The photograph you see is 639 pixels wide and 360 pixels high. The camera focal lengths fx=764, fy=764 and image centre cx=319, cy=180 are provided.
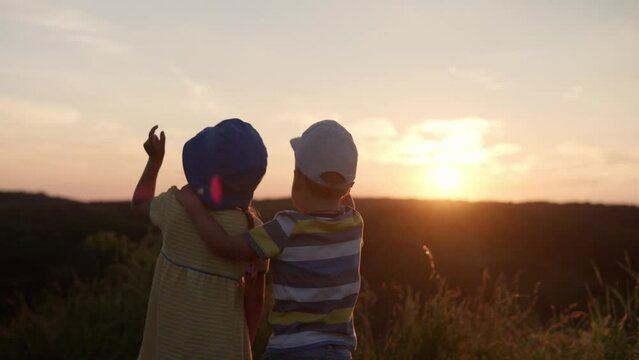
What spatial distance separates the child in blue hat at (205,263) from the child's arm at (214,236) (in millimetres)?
62

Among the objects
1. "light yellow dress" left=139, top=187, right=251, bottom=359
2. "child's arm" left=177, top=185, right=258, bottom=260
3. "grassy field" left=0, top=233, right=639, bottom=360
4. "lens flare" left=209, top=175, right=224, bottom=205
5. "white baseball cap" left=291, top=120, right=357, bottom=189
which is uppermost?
"white baseball cap" left=291, top=120, right=357, bottom=189

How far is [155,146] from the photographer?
121 inches

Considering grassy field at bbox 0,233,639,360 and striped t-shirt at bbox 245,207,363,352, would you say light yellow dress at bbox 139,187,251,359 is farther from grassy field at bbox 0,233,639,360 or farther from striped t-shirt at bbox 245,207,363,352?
grassy field at bbox 0,233,639,360

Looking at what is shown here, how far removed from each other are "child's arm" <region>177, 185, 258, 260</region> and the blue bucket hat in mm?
74

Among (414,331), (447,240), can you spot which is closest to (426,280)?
(447,240)

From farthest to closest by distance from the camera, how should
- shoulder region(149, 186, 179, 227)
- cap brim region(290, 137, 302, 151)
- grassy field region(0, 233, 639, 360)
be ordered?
grassy field region(0, 233, 639, 360), cap brim region(290, 137, 302, 151), shoulder region(149, 186, 179, 227)

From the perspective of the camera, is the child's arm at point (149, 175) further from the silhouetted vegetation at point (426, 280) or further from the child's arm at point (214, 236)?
the silhouetted vegetation at point (426, 280)

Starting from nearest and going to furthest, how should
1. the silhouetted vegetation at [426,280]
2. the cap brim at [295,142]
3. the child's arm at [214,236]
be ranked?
the child's arm at [214,236] < the cap brim at [295,142] < the silhouetted vegetation at [426,280]

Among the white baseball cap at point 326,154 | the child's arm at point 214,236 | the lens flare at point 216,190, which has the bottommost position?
the child's arm at point 214,236

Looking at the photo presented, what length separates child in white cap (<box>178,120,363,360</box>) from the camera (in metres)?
2.90

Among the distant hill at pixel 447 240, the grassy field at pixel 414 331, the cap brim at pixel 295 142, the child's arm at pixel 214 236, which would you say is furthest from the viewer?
the distant hill at pixel 447 240

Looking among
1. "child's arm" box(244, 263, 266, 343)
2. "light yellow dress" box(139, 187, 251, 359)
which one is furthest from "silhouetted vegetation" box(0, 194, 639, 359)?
"light yellow dress" box(139, 187, 251, 359)

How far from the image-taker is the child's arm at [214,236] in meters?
2.87

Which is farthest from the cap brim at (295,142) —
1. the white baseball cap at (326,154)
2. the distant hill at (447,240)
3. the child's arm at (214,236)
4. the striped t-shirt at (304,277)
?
the distant hill at (447,240)
